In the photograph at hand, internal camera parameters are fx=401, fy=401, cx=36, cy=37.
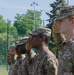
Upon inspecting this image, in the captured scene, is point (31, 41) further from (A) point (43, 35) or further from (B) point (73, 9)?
(B) point (73, 9)

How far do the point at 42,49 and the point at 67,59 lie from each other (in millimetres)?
1627

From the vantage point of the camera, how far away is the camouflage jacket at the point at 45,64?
5.43 meters

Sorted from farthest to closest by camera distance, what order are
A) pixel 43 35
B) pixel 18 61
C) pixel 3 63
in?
1. pixel 3 63
2. pixel 18 61
3. pixel 43 35

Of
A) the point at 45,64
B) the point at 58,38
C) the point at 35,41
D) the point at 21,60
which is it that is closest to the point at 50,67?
the point at 45,64

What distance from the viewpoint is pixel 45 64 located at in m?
5.52

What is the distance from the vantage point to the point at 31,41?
577 cm

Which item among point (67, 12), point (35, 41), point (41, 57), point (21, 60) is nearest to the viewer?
point (67, 12)

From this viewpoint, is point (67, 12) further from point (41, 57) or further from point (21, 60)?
point (21, 60)

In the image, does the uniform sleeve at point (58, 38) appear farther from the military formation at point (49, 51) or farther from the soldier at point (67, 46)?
the soldier at point (67, 46)

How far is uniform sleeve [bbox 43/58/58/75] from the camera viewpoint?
5.40 m

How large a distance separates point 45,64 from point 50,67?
0.10 m

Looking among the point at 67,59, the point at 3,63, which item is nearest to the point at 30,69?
the point at 67,59

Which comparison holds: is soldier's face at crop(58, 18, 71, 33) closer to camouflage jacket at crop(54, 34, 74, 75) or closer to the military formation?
the military formation

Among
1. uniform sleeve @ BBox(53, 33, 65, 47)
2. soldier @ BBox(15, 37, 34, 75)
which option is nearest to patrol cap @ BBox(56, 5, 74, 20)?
uniform sleeve @ BBox(53, 33, 65, 47)
